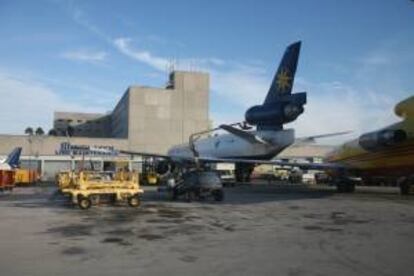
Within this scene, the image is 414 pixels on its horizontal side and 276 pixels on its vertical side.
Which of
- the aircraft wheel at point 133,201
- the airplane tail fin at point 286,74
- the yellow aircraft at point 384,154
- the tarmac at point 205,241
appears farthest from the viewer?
the airplane tail fin at point 286,74

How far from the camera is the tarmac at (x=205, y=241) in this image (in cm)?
1209

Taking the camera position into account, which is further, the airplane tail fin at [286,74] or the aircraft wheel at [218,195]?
the airplane tail fin at [286,74]

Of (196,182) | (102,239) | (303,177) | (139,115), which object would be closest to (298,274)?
(102,239)

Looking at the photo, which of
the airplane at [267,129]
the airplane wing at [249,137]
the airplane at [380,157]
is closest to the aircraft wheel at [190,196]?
the airplane at [267,129]

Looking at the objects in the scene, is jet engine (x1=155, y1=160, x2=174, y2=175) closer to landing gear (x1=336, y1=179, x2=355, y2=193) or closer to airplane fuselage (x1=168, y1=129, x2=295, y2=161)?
airplane fuselage (x1=168, y1=129, x2=295, y2=161)

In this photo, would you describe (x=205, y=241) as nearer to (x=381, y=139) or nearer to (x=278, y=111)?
(x=381, y=139)

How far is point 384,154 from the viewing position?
39938 mm

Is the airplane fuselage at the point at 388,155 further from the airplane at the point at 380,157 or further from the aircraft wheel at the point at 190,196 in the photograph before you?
the aircraft wheel at the point at 190,196

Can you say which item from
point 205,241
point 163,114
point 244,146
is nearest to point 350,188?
point 244,146

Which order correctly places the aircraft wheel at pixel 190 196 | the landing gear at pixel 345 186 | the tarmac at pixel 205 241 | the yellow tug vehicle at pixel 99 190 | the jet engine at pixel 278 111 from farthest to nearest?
1. the jet engine at pixel 278 111
2. the landing gear at pixel 345 186
3. the aircraft wheel at pixel 190 196
4. the yellow tug vehicle at pixel 99 190
5. the tarmac at pixel 205 241

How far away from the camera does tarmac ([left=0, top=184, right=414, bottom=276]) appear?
12086mm

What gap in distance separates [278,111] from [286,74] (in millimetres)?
3688

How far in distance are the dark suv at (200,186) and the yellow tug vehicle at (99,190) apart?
415cm

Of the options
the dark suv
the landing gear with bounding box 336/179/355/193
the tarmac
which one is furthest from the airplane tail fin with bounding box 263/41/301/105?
the tarmac
